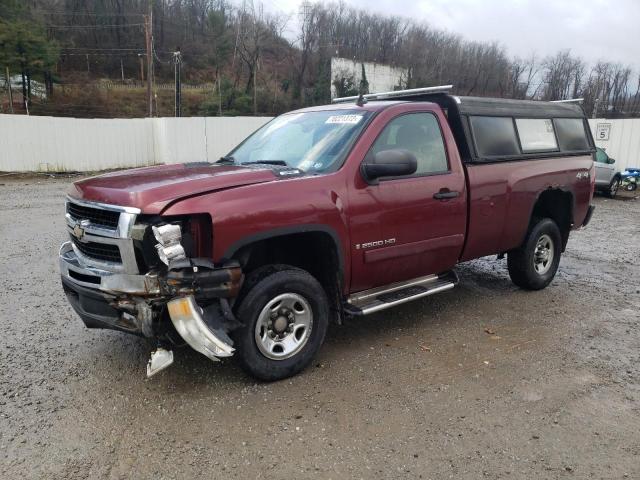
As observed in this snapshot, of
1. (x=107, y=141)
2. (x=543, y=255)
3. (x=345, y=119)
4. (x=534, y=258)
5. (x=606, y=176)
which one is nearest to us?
(x=345, y=119)

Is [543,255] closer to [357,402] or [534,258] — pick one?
[534,258]

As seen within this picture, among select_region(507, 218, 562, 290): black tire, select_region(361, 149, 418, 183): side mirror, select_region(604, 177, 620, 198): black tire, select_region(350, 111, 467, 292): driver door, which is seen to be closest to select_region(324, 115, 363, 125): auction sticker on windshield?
select_region(350, 111, 467, 292): driver door

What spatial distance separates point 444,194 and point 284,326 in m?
1.93

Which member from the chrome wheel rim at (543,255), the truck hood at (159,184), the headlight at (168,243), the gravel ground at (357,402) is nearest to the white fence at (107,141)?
the gravel ground at (357,402)

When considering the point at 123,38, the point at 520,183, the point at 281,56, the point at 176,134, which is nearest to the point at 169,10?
the point at 123,38

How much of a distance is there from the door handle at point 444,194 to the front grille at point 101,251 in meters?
2.67

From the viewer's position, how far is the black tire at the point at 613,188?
53.9 feet

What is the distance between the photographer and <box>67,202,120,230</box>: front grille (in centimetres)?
333

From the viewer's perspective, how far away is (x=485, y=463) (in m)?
2.92

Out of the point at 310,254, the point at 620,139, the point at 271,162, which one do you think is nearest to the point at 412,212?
the point at 310,254

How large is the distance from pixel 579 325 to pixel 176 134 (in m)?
20.9

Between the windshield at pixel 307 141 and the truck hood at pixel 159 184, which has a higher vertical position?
the windshield at pixel 307 141

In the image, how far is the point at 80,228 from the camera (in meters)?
3.56

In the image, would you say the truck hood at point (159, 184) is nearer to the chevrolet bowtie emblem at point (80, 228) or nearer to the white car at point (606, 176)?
the chevrolet bowtie emblem at point (80, 228)
